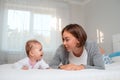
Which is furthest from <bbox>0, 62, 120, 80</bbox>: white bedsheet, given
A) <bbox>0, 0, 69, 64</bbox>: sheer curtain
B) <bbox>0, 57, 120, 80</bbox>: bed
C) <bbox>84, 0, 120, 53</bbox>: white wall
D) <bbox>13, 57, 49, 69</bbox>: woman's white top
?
<bbox>0, 0, 69, 64</bbox>: sheer curtain

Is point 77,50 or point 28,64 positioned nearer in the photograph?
point 28,64

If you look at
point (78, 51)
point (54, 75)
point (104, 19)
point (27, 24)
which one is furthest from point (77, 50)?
point (27, 24)

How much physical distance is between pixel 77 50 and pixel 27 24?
2139mm

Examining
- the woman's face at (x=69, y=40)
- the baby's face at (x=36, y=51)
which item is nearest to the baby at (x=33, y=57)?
the baby's face at (x=36, y=51)

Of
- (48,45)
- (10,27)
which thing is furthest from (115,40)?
(10,27)

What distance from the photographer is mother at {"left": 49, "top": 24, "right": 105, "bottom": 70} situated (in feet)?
3.66

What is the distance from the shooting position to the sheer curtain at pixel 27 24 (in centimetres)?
306

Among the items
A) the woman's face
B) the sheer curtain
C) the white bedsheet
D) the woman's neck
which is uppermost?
the sheer curtain

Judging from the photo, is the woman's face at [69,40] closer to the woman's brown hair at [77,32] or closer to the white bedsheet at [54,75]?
the woman's brown hair at [77,32]

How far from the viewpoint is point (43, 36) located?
328 centimetres

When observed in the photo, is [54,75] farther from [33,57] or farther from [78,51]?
[78,51]

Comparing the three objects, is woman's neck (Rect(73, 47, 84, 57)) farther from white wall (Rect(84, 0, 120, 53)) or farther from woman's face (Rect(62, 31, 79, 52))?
white wall (Rect(84, 0, 120, 53))

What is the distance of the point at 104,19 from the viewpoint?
2.99 m

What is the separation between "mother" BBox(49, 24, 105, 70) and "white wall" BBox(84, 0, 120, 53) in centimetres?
156
